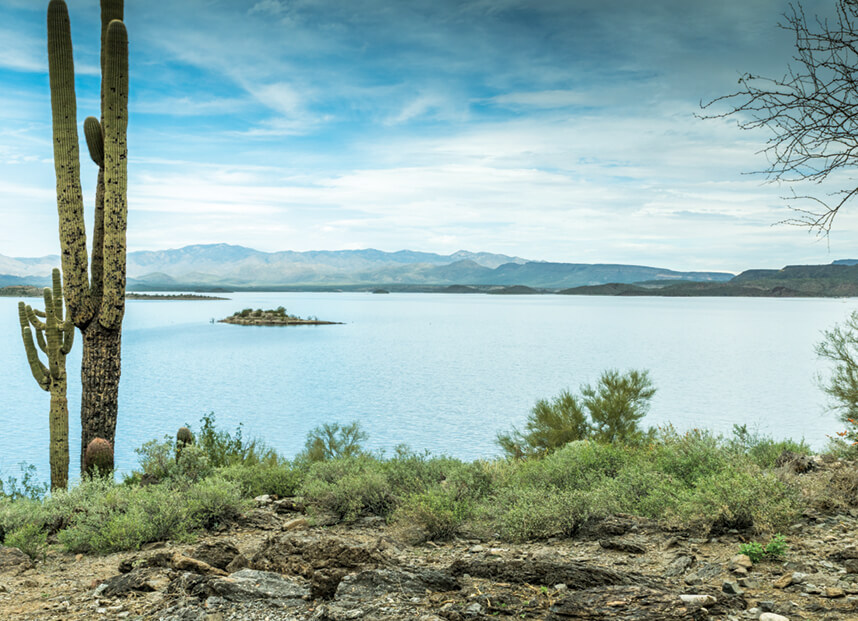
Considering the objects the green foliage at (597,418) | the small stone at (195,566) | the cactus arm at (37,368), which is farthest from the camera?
the green foliage at (597,418)

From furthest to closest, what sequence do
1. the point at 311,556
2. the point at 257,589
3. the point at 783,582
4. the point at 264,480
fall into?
the point at 264,480 < the point at 311,556 < the point at 257,589 < the point at 783,582

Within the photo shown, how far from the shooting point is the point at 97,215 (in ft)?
38.6

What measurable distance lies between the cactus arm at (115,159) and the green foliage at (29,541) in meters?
5.22

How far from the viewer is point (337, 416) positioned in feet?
98.1

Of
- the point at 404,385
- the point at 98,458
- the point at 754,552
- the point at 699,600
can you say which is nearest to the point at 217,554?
the point at 699,600

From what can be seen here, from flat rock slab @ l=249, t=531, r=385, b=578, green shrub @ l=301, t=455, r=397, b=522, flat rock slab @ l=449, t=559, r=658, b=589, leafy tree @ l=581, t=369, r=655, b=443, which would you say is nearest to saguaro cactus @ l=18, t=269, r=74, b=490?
green shrub @ l=301, t=455, r=397, b=522

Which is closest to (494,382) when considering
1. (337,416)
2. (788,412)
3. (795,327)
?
(337,416)

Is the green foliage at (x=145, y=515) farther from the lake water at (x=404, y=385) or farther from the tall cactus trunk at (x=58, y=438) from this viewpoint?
the lake water at (x=404, y=385)

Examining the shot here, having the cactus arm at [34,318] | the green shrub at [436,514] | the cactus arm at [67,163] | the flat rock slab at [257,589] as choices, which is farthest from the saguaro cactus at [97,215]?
the flat rock slab at [257,589]

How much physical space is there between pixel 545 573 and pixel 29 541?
577cm

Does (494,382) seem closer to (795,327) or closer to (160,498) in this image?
(160,498)

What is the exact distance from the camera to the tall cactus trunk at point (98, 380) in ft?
36.0

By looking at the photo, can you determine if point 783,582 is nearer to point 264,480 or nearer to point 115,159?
point 264,480

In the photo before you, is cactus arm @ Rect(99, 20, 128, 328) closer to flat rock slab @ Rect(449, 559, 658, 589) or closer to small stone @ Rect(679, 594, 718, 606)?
flat rock slab @ Rect(449, 559, 658, 589)
